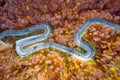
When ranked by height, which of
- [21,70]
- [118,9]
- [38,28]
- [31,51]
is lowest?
[21,70]

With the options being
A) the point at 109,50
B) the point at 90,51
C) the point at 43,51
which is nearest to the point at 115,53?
the point at 109,50

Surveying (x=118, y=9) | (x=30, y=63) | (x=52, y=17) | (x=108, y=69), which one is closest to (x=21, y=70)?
(x=30, y=63)

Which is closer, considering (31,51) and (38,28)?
(31,51)

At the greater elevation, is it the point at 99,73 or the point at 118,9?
the point at 118,9

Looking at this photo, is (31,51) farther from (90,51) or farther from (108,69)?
(108,69)

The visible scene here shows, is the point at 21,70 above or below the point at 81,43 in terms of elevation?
below

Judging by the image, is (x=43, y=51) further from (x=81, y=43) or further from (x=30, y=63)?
(x=81, y=43)

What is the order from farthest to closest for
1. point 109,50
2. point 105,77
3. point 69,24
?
point 69,24
point 109,50
point 105,77

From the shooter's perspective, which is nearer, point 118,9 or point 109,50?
point 109,50

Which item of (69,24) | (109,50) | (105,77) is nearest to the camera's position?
(105,77)
